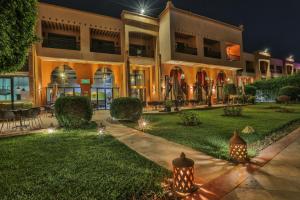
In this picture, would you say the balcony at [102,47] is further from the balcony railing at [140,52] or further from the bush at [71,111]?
the bush at [71,111]

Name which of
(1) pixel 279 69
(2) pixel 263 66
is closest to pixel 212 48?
(2) pixel 263 66

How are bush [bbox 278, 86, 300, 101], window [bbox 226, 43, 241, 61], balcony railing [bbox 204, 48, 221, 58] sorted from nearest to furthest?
bush [bbox 278, 86, 300, 101] < balcony railing [bbox 204, 48, 221, 58] < window [bbox 226, 43, 241, 61]

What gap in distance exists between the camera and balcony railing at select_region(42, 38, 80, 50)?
17.5 metres

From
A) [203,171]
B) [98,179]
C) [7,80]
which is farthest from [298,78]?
[7,80]

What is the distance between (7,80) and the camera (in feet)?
52.7

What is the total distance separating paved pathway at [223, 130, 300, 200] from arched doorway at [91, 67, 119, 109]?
58.9ft

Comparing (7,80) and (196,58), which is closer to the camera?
(7,80)

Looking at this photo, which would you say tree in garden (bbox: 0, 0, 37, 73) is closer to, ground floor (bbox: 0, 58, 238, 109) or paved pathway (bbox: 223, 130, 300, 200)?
paved pathway (bbox: 223, 130, 300, 200)

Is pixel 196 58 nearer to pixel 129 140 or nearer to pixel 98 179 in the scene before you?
pixel 129 140

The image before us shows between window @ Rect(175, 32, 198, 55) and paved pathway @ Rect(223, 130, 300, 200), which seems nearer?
paved pathway @ Rect(223, 130, 300, 200)

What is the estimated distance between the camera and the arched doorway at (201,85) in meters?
25.0

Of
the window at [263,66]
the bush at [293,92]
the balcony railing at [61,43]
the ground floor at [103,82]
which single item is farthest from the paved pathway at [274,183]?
the window at [263,66]

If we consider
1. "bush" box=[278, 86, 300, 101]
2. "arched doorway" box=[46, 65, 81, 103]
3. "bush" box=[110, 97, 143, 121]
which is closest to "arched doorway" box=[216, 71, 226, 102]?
"bush" box=[278, 86, 300, 101]

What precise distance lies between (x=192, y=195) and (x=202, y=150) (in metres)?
2.26
